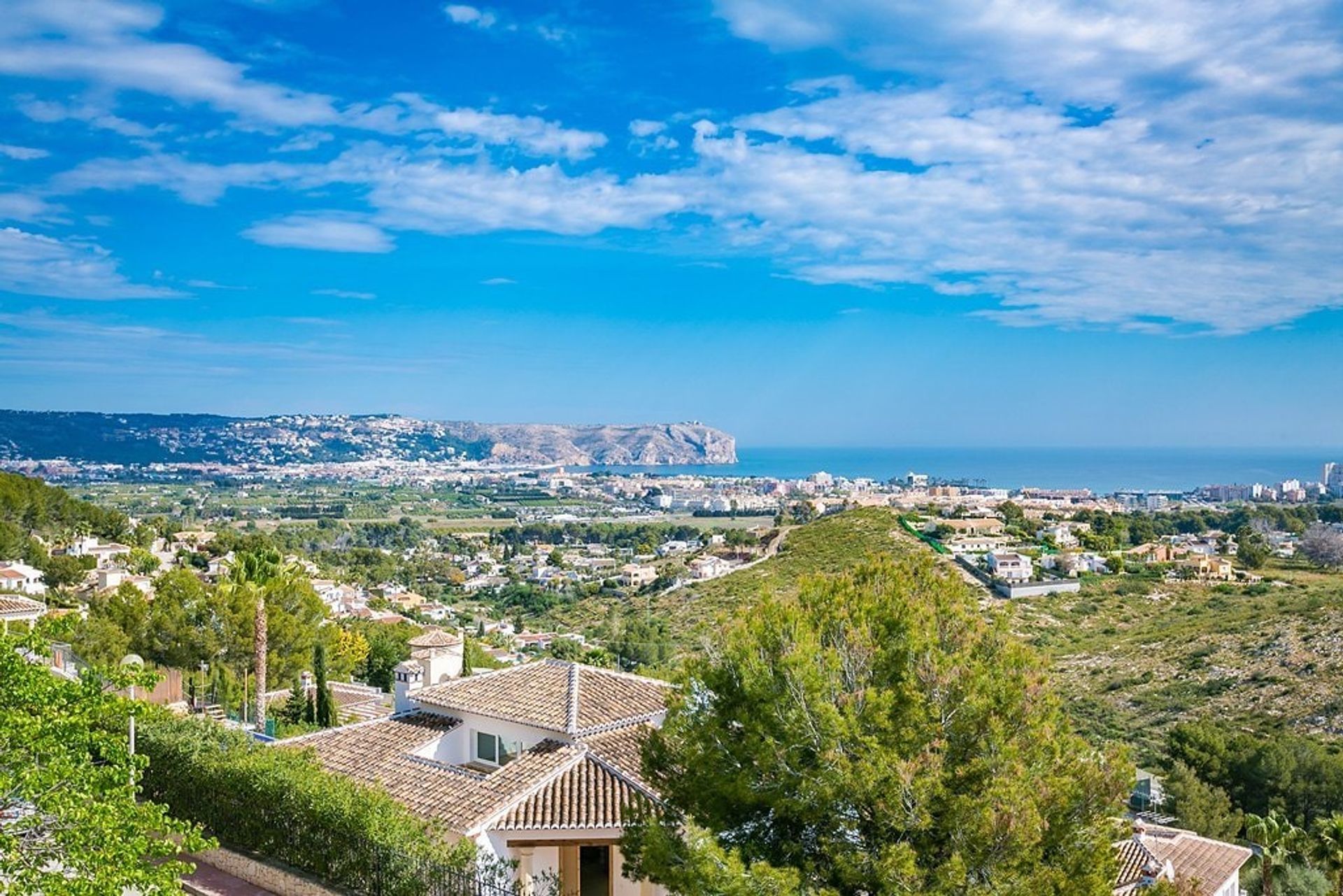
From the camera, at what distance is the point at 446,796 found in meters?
13.1

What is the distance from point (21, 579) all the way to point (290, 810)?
1371 inches

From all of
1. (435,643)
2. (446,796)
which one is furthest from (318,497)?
(446,796)

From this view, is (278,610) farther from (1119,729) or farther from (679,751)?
(1119,729)

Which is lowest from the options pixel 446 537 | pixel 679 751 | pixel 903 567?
pixel 446 537

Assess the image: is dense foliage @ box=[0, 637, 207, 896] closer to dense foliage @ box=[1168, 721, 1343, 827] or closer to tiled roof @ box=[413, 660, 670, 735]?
tiled roof @ box=[413, 660, 670, 735]

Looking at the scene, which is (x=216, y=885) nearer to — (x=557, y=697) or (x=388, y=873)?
(x=388, y=873)

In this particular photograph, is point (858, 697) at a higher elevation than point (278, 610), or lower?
higher

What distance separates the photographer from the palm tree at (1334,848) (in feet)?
54.1

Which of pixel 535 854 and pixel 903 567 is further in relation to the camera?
pixel 535 854

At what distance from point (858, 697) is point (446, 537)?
115274mm

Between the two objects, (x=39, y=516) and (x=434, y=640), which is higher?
(x=39, y=516)

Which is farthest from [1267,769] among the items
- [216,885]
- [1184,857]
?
[216,885]

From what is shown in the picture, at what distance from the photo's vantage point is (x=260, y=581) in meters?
21.6

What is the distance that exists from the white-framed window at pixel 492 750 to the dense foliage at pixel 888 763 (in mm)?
6780
